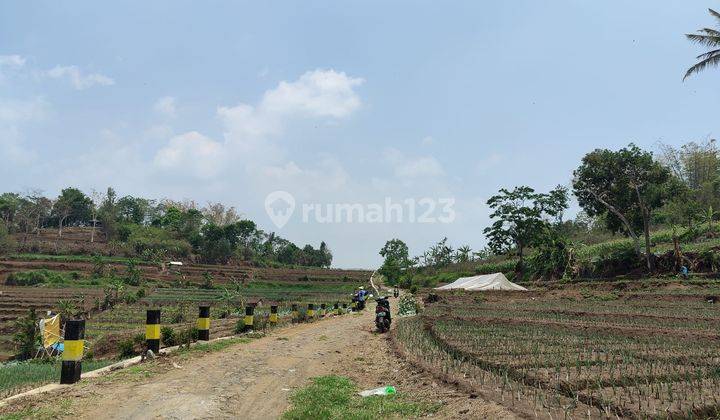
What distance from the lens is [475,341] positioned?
9.98 meters

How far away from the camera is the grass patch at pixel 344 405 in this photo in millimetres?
4855

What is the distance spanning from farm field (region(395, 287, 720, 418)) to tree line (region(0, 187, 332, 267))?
2722 inches

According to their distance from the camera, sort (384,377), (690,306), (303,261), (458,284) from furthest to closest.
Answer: (303,261)
(458,284)
(690,306)
(384,377)

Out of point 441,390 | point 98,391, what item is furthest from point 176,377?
point 441,390

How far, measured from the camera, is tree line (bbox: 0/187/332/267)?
79.6m

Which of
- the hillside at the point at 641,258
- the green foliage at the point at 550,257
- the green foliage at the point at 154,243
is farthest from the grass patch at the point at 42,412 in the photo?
the green foliage at the point at 154,243

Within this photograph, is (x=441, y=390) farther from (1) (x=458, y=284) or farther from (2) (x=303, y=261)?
(2) (x=303, y=261)

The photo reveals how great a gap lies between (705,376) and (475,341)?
4326 mm

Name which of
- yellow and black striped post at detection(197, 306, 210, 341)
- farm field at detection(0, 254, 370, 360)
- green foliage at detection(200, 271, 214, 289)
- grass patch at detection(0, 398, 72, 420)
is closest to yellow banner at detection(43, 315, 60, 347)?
farm field at detection(0, 254, 370, 360)

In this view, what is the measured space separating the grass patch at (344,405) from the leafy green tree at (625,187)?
34.9m

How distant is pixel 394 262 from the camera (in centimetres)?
7850

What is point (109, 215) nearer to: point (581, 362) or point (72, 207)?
point (72, 207)

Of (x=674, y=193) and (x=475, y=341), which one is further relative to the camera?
(x=674, y=193)

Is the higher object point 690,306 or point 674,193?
point 674,193
